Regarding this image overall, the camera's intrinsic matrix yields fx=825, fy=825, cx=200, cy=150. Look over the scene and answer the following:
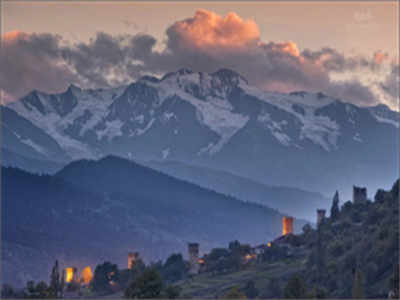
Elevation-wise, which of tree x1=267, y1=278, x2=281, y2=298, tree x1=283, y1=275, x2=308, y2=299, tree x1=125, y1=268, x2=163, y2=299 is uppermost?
tree x1=267, y1=278, x2=281, y2=298

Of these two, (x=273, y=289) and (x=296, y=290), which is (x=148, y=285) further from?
(x=273, y=289)

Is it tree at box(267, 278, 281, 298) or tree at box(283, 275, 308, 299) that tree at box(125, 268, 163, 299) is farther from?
tree at box(267, 278, 281, 298)

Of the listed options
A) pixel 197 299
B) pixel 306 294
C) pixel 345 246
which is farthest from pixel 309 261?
pixel 306 294

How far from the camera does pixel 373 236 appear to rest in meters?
183

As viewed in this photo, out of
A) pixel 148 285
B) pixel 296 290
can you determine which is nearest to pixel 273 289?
pixel 148 285

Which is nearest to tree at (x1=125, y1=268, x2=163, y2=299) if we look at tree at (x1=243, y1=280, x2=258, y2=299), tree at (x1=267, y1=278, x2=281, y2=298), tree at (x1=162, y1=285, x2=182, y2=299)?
tree at (x1=162, y1=285, x2=182, y2=299)

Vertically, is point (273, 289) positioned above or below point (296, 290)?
above

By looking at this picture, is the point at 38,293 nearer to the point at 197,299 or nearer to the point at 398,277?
the point at 398,277

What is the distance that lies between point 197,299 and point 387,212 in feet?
164

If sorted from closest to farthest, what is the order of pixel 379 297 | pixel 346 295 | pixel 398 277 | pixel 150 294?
pixel 398 277 → pixel 150 294 → pixel 379 297 → pixel 346 295

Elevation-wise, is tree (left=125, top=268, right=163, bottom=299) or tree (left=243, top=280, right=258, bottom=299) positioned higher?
tree (left=243, top=280, right=258, bottom=299)

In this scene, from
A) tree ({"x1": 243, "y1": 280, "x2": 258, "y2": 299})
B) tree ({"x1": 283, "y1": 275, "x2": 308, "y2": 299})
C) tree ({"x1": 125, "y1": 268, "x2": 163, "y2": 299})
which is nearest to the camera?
tree ({"x1": 283, "y1": 275, "x2": 308, "y2": 299})

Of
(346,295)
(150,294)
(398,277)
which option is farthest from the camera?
(346,295)

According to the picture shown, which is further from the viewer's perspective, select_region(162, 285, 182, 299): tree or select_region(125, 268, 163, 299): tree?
select_region(162, 285, 182, 299): tree
